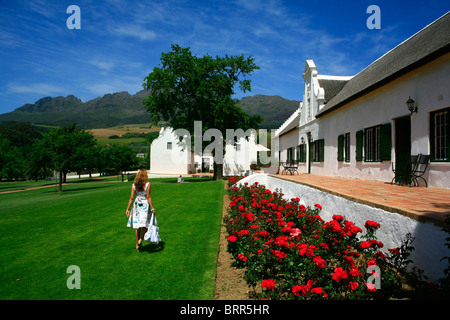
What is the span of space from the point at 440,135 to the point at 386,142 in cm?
255

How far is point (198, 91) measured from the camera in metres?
27.6

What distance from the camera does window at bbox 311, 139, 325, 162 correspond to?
1778cm

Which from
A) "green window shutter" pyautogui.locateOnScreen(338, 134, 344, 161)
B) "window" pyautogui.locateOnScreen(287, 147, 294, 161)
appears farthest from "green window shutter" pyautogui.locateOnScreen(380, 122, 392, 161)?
"window" pyautogui.locateOnScreen(287, 147, 294, 161)

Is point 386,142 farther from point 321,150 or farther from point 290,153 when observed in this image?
point 290,153

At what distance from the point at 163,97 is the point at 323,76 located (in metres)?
16.4

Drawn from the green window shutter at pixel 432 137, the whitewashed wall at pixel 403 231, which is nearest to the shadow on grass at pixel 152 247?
the whitewashed wall at pixel 403 231

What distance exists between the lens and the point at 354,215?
5.50m

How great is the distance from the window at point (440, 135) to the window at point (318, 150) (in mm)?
9444

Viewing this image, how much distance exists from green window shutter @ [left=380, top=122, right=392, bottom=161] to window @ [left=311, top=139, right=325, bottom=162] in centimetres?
684

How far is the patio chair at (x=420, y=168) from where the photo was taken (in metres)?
8.24

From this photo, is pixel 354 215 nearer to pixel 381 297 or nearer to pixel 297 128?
pixel 381 297
